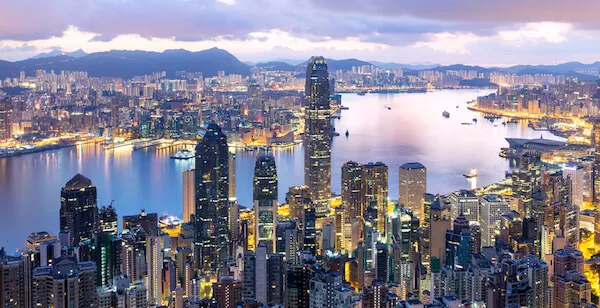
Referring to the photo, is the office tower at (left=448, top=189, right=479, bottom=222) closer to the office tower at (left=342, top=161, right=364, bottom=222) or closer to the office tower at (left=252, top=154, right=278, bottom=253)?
the office tower at (left=342, top=161, right=364, bottom=222)

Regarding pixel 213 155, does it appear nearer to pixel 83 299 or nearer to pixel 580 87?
pixel 83 299

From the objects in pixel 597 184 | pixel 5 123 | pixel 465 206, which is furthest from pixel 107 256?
pixel 5 123

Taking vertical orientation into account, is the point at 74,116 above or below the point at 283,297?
above

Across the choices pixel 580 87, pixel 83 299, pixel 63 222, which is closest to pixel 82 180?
pixel 63 222

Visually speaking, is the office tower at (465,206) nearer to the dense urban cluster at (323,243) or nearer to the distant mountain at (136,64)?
the dense urban cluster at (323,243)

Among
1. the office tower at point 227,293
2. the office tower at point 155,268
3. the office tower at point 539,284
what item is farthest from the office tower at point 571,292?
the office tower at point 155,268

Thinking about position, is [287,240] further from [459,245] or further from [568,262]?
[568,262]
